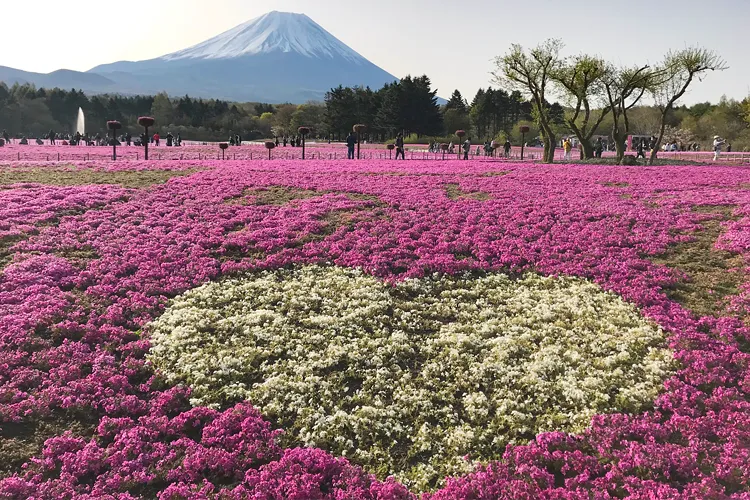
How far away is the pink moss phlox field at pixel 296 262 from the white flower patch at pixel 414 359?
1.54ft

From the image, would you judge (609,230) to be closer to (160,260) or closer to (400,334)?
(400,334)

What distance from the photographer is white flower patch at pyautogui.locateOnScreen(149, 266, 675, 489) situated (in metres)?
8.37

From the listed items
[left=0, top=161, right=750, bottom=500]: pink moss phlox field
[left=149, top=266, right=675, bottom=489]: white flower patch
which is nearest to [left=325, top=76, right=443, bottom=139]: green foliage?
[left=0, top=161, right=750, bottom=500]: pink moss phlox field

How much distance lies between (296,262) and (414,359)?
20.7 ft

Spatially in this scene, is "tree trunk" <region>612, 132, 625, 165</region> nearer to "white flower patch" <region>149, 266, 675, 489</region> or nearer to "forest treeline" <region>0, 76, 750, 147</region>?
"white flower patch" <region>149, 266, 675, 489</region>

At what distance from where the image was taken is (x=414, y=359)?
35.0 feet

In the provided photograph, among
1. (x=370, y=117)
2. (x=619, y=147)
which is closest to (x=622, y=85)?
(x=619, y=147)

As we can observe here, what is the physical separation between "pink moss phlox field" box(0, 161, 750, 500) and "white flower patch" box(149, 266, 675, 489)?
47 centimetres

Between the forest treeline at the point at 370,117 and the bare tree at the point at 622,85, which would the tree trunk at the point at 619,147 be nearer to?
the bare tree at the point at 622,85

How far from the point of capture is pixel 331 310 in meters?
12.5

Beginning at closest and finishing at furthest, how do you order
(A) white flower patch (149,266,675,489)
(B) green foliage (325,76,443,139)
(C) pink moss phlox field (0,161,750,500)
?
(C) pink moss phlox field (0,161,750,500) → (A) white flower patch (149,266,675,489) → (B) green foliage (325,76,443,139)

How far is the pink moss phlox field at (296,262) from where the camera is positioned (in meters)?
7.24

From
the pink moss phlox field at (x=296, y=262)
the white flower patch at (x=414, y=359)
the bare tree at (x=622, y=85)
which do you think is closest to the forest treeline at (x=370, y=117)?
the bare tree at (x=622, y=85)

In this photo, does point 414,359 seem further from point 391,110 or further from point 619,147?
point 391,110
